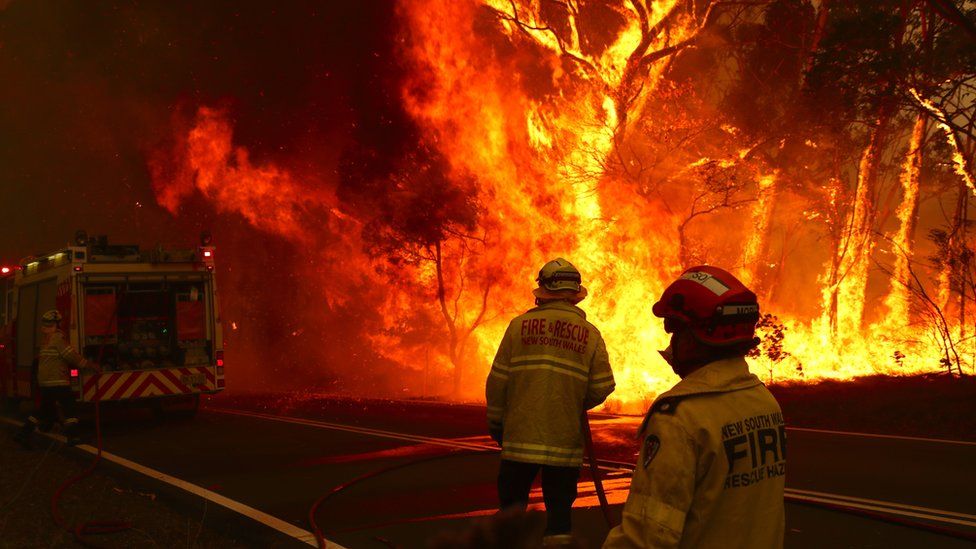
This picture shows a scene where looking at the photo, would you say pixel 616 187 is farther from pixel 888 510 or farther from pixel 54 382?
pixel 888 510

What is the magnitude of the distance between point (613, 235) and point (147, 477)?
13895mm

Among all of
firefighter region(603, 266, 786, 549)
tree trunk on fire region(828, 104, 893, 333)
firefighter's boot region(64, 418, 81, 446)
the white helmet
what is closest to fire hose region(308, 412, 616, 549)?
the white helmet

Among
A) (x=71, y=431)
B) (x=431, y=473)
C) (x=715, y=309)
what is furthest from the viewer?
(x=71, y=431)

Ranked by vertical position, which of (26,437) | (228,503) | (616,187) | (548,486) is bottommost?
(228,503)

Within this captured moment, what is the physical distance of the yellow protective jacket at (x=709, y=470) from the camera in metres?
2.19

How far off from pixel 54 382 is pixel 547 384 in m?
9.23

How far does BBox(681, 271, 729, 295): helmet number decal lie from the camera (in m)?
2.37

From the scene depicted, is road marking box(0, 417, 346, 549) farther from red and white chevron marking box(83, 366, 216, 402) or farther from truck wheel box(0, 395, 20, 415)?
truck wheel box(0, 395, 20, 415)

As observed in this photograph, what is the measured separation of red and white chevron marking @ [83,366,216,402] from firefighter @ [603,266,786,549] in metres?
12.2

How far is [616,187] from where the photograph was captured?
20.5 m

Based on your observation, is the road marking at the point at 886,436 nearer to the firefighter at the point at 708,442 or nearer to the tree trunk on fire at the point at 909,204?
the firefighter at the point at 708,442

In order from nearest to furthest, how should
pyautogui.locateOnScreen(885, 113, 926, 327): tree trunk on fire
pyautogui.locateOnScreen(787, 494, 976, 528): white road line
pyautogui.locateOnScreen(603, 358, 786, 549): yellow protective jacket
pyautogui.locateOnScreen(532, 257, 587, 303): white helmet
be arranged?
pyautogui.locateOnScreen(603, 358, 786, 549): yellow protective jacket, pyautogui.locateOnScreen(532, 257, 587, 303): white helmet, pyautogui.locateOnScreen(787, 494, 976, 528): white road line, pyautogui.locateOnScreen(885, 113, 926, 327): tree trunk on fire

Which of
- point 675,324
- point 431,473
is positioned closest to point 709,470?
point 675,324

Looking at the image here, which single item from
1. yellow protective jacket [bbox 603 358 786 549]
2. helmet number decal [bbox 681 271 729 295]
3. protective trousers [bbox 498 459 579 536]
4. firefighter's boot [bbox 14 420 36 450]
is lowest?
protective trousers [bbox 498 459 579 536]
